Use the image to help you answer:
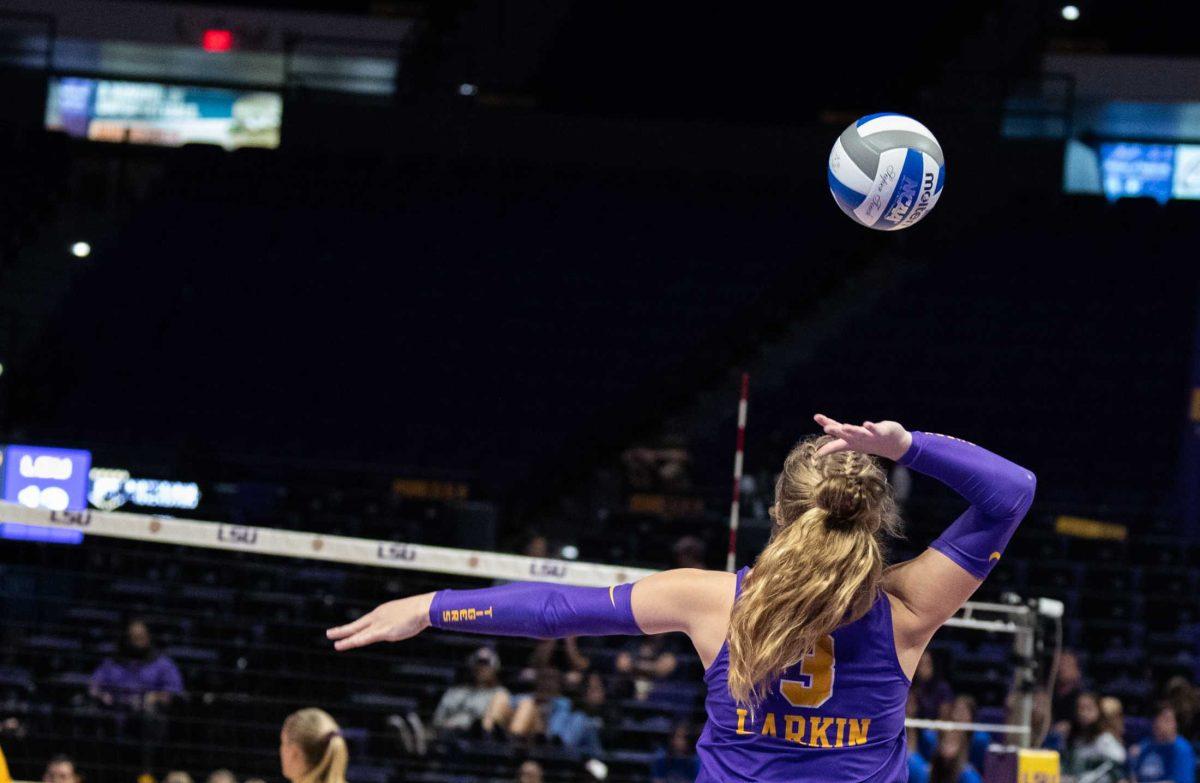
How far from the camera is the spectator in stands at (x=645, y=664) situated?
34.8ft

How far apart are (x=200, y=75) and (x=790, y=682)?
806 inches

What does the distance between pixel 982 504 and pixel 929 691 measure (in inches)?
332

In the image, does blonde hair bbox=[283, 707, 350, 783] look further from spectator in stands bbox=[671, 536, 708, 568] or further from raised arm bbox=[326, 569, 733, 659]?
spectator in stands bbox=[671, 536, 708, 568]

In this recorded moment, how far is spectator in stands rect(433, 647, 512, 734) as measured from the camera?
9.92 meters

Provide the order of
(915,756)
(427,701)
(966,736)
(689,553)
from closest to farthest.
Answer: (915,756)
(966,736)
(427,701)
(689,553)

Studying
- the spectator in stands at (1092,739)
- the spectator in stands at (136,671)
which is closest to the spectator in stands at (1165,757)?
the spectator in stands at (1092,739)

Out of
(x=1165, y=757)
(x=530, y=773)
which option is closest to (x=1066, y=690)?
(x=1165, y=757)

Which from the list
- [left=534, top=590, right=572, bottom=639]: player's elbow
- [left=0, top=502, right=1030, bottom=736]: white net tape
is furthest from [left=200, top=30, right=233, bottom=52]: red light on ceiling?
[left=534, top=590, right=572, bottom=639]: player's elbow

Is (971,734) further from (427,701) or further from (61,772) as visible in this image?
(61,772)

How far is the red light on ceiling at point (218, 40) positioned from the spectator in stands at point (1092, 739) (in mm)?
15032

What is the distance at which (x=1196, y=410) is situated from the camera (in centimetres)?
1775

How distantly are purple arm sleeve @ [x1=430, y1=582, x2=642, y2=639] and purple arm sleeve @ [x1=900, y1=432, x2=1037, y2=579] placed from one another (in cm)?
58

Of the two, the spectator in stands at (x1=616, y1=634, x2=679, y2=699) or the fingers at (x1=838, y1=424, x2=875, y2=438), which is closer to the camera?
the fingers at (x1=838, y1=424, x2=875, y2=438)

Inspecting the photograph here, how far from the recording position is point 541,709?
1023cm
